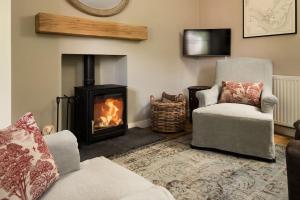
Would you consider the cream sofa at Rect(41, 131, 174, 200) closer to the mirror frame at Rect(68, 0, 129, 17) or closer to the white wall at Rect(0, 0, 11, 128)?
the white wall at Rect(0, 0, 11, 128)

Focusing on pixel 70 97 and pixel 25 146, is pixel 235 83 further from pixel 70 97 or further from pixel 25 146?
pixel 25 146

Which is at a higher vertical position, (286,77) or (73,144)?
(286,77)

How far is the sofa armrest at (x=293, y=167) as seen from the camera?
1044 mm

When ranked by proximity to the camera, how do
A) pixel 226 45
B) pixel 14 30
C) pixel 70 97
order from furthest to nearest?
pixel 226 45 < pixel 70 97 < pixel 14 30

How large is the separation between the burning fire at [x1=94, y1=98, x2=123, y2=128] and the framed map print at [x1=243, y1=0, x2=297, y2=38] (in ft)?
A: 6.84

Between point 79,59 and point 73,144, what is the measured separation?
2057 mm

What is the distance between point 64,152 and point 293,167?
107 centimetres

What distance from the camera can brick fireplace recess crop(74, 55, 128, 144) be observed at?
2900mm

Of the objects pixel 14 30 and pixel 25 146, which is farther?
pixel 14 30

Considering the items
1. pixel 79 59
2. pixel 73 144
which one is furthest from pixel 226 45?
pixel 73 144

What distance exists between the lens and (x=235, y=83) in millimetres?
3137

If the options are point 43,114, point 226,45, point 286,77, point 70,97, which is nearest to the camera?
point 43,114

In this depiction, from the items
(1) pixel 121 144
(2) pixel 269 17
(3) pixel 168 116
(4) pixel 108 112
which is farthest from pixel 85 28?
(2) pixel 269 17

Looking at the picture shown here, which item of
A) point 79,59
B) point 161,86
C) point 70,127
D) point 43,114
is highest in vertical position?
point 79,59
